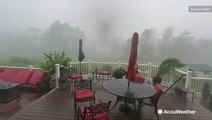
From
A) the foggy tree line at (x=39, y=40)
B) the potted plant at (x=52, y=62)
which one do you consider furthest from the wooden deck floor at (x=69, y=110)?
the foggy tree line at (x=39, y=40)

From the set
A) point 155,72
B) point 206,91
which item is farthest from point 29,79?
point 206,91

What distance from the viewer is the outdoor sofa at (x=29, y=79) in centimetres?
567

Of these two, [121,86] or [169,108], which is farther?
[169,108]

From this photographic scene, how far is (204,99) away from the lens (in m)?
5.89

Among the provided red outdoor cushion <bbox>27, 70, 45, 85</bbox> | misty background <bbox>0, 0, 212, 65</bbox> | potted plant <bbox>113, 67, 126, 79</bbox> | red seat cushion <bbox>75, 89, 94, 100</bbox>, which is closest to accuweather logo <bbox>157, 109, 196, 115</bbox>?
red seat cushion <bbox>75, 89, 94, 100</bbox>

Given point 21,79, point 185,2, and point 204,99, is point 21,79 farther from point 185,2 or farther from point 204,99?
point 185,2

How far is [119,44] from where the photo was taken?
880cm

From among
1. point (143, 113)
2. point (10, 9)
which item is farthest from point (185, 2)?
point (10, 9)

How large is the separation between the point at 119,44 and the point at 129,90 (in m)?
5.39

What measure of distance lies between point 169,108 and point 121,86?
1.55 metres

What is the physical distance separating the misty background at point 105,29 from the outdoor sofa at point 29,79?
2.86 m

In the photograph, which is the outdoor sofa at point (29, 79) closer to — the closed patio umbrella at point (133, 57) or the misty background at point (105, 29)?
the misty background at point (105, 29)

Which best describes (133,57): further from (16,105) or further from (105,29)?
(105,29)

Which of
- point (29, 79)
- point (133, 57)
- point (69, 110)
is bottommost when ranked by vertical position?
point (69, 110)
